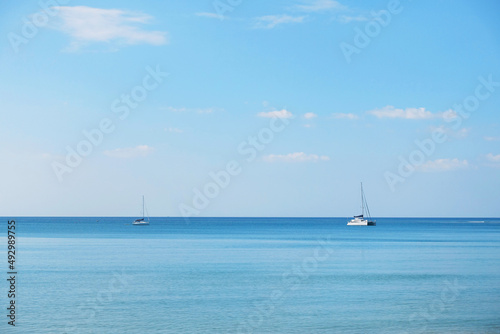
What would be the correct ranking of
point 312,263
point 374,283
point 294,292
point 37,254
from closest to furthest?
point 294,292 → point 374,283 → point 312,263 → point 37,254

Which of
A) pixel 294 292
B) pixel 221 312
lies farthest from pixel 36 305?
pixel 294 292

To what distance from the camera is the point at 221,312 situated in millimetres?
33250

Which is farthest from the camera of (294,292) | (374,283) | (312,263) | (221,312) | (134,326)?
(312,263)

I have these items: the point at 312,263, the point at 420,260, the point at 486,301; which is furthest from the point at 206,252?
the point at 486,301

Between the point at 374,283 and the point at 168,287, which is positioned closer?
the point at 168,287

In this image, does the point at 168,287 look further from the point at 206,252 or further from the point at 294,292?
the point at 206,252

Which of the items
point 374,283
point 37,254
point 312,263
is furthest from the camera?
point 37,254

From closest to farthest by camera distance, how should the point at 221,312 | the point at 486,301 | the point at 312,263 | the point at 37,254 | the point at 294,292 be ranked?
the point at 221,312, the point at 486,301, the point at 294,292, the point at 312,263, the point at 37,254

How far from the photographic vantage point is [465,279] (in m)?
46.8

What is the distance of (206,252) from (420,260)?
2637cm

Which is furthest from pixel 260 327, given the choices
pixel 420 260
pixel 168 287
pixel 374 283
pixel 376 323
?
pixel 420 260

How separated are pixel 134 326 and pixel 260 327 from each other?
6253mm

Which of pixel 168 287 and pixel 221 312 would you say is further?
pixel 168 287

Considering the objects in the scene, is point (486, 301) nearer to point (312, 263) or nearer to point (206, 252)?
point (312, 263)
